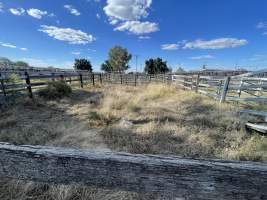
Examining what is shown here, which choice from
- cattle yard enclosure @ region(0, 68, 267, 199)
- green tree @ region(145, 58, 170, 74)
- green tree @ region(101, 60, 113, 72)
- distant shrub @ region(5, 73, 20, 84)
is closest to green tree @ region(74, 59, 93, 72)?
green tree @ region(101, 60, 113, 72)

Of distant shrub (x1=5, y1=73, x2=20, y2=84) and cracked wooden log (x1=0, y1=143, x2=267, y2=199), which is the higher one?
distant shrub (x1=5, y1=73, x2=20, y2=84)

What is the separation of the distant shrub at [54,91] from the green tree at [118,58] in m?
42.4

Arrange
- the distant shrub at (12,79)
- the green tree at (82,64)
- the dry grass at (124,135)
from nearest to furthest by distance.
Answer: the dry grass at (124,135) < the distant shrub at (12,79) < the green tree at (82,64)

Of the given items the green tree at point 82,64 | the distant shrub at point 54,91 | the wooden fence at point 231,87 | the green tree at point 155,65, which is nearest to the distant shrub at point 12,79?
the distant shrub at point 54,91

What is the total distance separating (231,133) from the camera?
12.7 ft

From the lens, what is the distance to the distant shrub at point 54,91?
8.22m

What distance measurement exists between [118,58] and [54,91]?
145 feet

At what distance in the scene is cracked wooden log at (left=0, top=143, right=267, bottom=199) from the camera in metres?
0.83

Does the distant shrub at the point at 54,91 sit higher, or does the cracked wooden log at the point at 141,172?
the cracked wooden log at the point at 141,172

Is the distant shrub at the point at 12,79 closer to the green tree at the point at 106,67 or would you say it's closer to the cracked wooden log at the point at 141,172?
the cracked wooden log at the point at 141,172

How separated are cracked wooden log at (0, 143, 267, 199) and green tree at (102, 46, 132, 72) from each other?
5060 cm

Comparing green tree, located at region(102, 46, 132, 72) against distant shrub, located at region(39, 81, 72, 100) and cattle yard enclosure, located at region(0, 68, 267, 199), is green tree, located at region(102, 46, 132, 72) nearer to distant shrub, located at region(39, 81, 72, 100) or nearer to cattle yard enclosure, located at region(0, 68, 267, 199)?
distant shrub, located at region(39, 81, 72, 100)

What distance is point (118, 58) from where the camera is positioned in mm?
51031

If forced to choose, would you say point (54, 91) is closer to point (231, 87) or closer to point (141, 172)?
point (231, 87)
